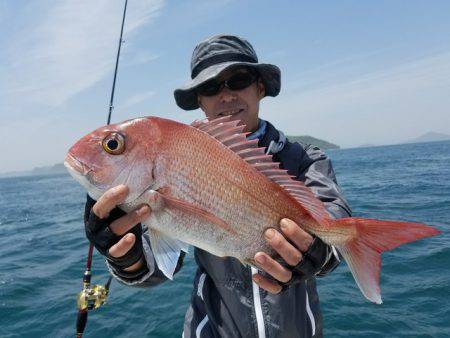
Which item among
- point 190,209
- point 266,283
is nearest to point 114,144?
point 190,209

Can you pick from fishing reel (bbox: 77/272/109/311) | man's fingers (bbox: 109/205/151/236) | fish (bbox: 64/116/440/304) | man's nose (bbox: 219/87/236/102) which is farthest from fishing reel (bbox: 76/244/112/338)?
man's nose (bbox: 219/87/236/102)

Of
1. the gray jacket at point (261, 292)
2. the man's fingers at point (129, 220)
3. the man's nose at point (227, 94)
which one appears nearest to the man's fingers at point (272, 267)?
the gray jacket at point (261, 292)

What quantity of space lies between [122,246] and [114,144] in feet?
2.44

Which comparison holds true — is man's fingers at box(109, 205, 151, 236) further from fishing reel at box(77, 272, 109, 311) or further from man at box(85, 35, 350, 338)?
fishing reel at box(77, 272, 109, 311)

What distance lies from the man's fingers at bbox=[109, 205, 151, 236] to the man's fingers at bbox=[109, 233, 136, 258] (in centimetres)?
6

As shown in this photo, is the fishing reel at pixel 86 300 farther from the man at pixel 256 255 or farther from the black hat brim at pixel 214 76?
the black hat brim at pixel 214 76

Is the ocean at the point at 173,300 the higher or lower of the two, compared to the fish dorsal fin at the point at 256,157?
lower

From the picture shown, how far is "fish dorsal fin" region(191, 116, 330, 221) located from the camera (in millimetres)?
2363

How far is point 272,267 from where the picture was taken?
91.6 inches

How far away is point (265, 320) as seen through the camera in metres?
2.74

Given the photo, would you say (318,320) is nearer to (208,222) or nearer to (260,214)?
(260,214)

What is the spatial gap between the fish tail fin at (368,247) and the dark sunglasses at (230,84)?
1648 millimetres

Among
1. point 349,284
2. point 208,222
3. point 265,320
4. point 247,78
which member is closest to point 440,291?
point 349,284

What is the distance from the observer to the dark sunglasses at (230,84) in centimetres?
327
